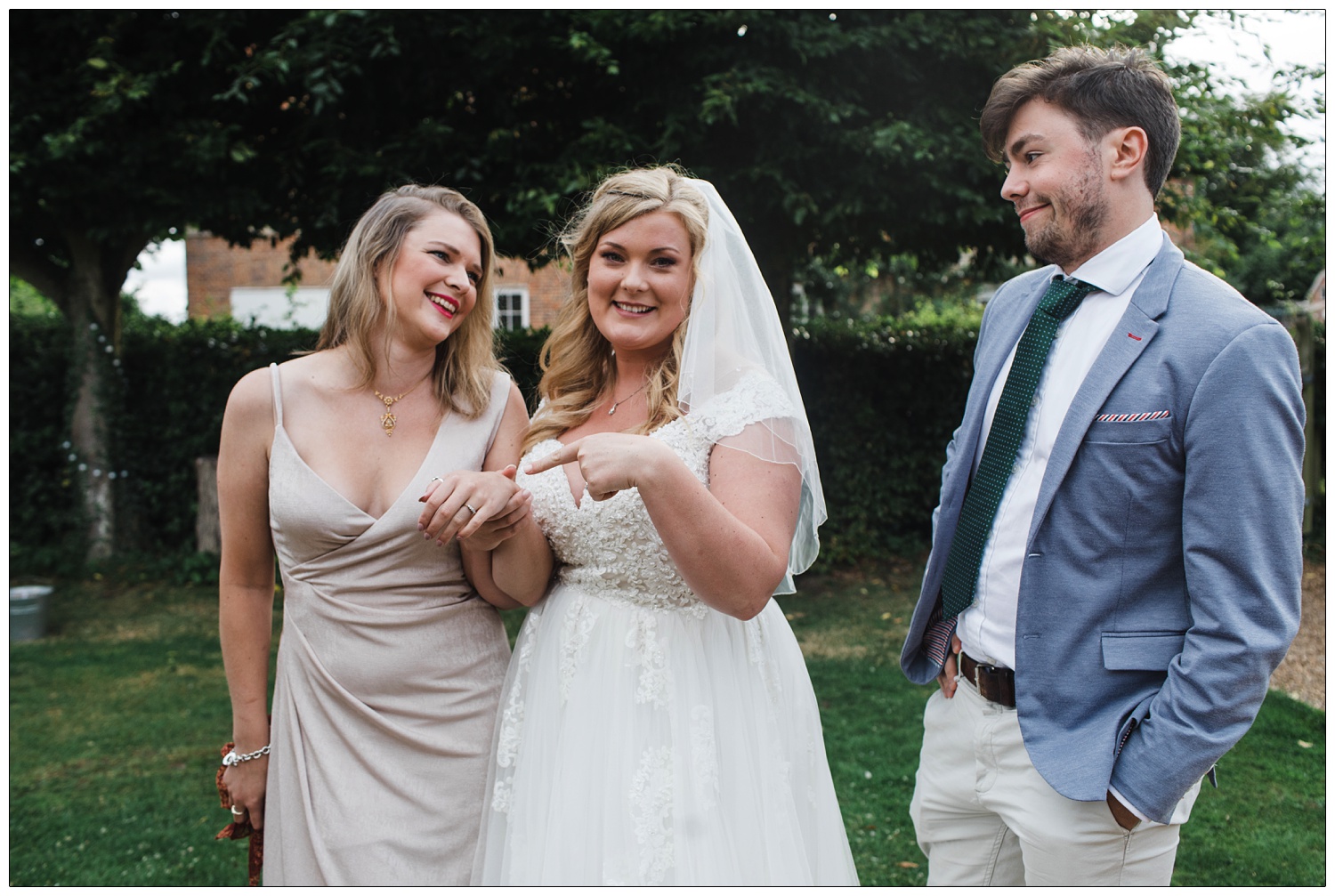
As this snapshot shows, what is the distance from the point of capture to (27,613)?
23.8ft

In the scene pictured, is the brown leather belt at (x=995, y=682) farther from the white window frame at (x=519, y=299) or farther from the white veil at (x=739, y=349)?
the white window frame at (x=519, y=299)

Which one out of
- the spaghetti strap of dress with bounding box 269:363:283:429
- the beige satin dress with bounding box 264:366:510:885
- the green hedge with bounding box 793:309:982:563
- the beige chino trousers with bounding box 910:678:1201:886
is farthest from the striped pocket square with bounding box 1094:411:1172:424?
the green hedge with bounding box 793:309:982:563

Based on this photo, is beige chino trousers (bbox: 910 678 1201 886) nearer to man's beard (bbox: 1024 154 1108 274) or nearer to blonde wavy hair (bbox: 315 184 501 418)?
man's beard (bbox: 1024 154 1108 274)

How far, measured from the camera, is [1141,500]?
1.87 meters

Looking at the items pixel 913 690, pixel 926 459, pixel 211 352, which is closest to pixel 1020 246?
pixel 926 459

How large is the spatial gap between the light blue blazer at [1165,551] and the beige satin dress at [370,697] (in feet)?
4.53

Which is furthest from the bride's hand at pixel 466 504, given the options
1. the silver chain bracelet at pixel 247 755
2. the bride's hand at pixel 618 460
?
the silver chain bracelet at pixel 247 755

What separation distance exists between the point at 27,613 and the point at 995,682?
7.72 metres

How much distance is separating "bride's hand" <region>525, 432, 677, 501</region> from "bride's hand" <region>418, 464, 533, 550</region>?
23cm

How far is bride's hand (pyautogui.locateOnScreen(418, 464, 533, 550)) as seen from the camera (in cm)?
205

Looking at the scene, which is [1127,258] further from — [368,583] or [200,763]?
[200,763]

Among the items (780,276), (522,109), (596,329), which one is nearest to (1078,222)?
(596,329)

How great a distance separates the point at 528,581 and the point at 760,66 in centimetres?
468

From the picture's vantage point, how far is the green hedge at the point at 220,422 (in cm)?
921
